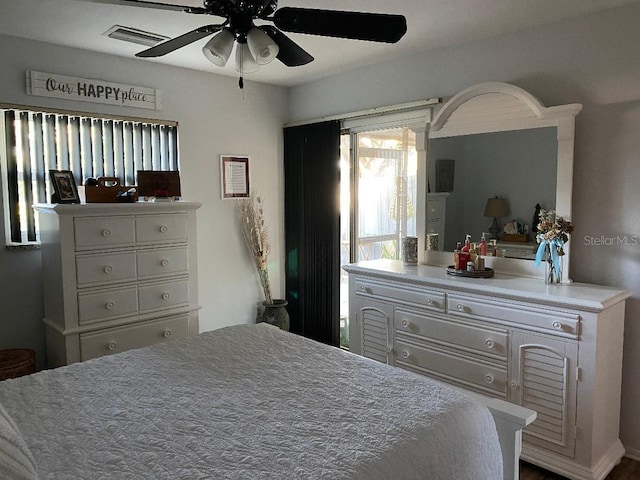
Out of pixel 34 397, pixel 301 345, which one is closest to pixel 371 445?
pixel 301 345

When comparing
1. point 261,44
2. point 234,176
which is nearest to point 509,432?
point 261,44

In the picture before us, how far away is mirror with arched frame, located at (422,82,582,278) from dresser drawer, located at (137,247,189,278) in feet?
5.90

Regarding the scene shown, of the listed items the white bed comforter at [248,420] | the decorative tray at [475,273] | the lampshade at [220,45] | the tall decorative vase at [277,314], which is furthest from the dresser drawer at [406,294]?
the lampshade at [220,45]

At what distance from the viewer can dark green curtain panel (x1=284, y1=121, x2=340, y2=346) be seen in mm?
4164

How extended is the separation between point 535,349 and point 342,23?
1887mm

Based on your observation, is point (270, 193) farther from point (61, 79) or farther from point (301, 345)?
point (301, 345)

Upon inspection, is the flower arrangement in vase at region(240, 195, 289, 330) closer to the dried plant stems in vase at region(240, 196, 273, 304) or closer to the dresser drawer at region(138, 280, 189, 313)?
the dried plant stems in vase at region(240, 196, 273, 304)

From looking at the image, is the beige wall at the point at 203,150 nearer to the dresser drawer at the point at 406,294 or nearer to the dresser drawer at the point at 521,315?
the dresser drawer at the point at 406,294

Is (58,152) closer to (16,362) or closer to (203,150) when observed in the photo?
(203,150)

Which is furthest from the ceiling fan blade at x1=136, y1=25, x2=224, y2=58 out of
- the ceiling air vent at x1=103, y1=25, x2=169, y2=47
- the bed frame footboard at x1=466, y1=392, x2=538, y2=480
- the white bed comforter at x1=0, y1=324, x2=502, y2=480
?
the bed frame footboard at x1=466, y1=392, x2=538, y2=480

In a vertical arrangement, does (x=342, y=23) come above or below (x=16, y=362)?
above

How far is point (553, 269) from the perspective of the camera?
2.75m

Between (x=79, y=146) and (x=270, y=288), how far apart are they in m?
2.05

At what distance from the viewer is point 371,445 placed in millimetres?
1334
